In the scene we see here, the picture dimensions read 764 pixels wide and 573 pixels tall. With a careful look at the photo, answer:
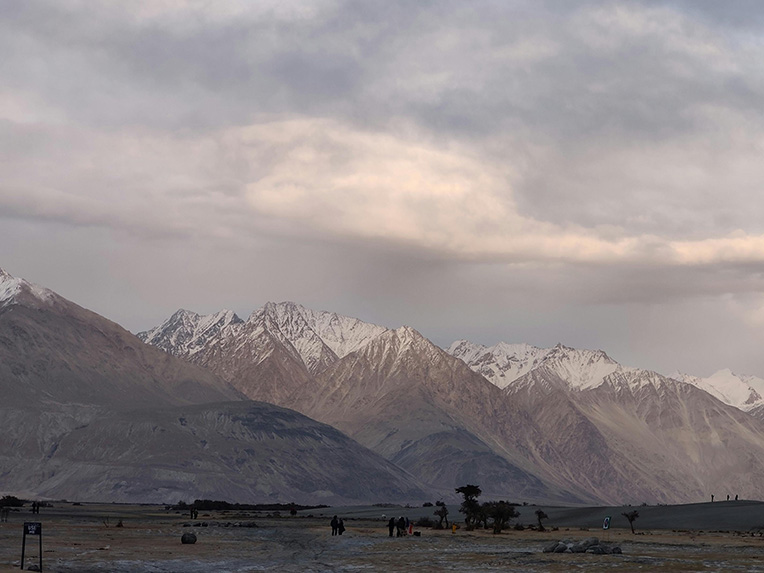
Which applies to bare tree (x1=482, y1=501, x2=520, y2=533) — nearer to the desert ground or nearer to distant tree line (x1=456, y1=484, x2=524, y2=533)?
distant tree line (x1=456, y1=484, x2=524, y2=533)

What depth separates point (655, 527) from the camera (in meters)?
115

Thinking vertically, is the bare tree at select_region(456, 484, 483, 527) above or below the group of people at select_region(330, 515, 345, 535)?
above

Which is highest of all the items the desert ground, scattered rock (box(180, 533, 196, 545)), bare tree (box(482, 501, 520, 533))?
bare tree (box(482, 501, 520, 533))

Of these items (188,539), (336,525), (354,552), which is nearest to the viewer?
(354,552)

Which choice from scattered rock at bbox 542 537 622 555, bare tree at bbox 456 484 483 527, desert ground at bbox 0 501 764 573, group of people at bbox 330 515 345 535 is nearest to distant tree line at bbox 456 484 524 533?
bare tree at bbox 456 484 483 527

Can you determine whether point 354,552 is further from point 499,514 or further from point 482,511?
point 482,511

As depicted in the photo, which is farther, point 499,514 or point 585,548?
point 499,514

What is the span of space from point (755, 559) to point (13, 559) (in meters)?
39.3

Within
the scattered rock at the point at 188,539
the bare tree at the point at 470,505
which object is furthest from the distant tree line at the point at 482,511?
the scattered rock at the point at 188,539

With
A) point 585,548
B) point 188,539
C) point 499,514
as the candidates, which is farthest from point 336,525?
point 585,548

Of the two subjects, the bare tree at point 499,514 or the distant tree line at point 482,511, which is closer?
the bare tree at point 499,514

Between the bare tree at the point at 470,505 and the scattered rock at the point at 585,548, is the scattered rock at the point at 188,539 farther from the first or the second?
the bare tree at the point at 470,505

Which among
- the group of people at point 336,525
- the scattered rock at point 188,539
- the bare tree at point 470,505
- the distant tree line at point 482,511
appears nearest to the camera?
the scattered rock at point 188,539

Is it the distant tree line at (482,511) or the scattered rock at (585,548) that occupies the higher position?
the distant tree line at (482,511)
